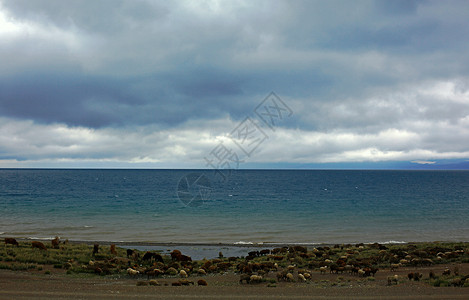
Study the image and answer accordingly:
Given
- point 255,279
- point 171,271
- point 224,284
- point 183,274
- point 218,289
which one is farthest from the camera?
point 171,271

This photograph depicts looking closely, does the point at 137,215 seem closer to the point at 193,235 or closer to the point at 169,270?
the point at 193,235

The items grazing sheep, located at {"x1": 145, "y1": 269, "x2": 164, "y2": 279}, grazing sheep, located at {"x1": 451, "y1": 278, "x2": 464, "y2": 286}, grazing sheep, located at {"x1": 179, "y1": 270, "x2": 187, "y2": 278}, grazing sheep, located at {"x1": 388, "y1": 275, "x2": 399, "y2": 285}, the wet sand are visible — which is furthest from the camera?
grazing sheep, located at {"x1": 145, "y1": 269, "x2": 164, "y2": 279}

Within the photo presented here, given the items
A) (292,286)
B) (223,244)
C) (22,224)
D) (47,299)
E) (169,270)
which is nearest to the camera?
(47,299)

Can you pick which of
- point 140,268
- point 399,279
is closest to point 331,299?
point 399,279

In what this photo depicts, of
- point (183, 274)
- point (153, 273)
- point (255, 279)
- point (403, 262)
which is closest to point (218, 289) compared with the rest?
point (255, 279)

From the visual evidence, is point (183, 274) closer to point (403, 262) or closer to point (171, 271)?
point (171, 271)

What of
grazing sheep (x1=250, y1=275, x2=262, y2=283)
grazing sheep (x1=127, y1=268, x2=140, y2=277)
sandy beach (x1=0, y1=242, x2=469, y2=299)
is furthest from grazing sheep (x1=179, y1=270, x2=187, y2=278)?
grazing sheep (x1=250, y1=275, x2=262, y2=283)

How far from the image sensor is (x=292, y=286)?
1398cm

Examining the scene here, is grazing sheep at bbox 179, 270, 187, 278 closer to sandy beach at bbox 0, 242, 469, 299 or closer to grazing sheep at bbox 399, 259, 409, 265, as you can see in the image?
sandy beach at bbox 0, 242, 469, 299

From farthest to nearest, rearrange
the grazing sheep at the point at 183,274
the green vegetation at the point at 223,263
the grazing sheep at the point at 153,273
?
1. the green vegetation at the point at 223,263
2. the grazing sheep at the point at 153,273
3. the grazing sheep at the point at 183,274

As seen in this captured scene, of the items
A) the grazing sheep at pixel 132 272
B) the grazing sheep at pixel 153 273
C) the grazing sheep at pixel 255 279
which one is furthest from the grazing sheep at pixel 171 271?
the grazing sheep at pixel 255 279

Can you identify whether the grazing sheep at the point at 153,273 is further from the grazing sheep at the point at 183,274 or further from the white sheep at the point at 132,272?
the grazing sheep at the point at 183,274

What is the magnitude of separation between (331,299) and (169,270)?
8.96 metres

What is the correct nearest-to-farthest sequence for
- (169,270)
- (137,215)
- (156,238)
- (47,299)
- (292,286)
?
1. (47,299)
2. (292,286)
3. (169,270)
4. (156,238)
5. (137,215)
